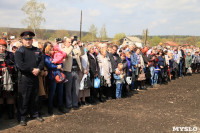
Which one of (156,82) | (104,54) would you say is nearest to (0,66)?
(104,54)

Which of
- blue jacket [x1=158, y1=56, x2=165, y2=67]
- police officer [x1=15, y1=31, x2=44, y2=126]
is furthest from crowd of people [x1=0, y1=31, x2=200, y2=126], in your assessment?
blue jacket [x1=158, y1=56, x2=165, y2=67]

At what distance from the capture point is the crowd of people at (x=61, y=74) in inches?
192

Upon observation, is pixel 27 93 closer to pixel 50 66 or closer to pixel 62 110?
pixel 50 66

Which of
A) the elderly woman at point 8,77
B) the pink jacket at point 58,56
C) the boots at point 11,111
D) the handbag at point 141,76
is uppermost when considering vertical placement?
the pink jacket at point 58,56

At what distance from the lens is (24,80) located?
4848 mm

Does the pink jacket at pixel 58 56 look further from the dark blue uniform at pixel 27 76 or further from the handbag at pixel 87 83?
the handbag at pixel 87 83

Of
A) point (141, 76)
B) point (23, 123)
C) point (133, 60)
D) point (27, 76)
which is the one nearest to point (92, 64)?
point (27, 76)

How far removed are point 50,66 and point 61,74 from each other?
0.40 metres

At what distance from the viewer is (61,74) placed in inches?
222

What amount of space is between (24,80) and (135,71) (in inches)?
222

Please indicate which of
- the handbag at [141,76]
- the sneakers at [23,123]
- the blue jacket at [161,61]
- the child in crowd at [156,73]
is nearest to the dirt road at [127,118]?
the sneakers at [23,123]

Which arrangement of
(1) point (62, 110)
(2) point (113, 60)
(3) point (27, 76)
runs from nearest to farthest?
(3) point (27, 76) → (1) point (62, 110) → (2) point (113, 60)

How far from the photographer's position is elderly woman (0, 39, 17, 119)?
4.78 metres

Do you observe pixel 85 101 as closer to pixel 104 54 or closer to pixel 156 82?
pixel 104 54
